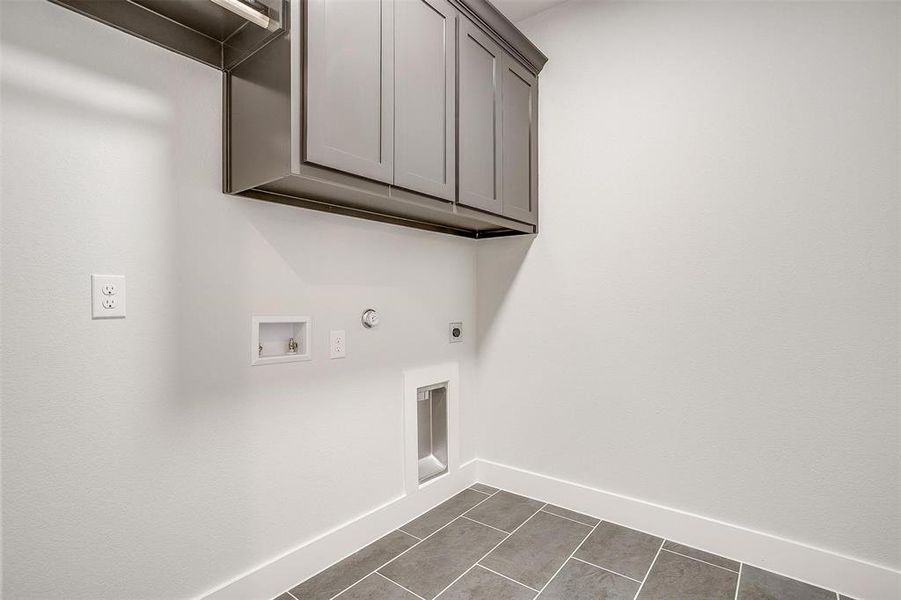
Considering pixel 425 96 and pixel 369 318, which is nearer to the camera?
pixel 425 96

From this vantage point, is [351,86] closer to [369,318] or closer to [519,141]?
[369,318]

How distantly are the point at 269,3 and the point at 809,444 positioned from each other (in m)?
2.58

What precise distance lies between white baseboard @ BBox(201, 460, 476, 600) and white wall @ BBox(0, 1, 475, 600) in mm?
40

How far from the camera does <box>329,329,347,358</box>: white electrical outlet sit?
1857mm

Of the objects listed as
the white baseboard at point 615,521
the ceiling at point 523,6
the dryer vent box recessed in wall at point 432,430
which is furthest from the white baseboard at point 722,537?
the ceiling at point 523,6

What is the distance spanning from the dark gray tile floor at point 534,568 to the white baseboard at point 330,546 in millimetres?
36

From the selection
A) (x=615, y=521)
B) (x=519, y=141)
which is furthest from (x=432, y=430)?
(x=519, y=141)

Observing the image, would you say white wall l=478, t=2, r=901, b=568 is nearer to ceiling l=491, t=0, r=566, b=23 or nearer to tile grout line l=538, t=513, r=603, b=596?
ceiling l=491, t=0, r=566, b=23

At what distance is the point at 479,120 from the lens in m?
2.00

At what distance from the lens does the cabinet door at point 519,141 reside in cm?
220

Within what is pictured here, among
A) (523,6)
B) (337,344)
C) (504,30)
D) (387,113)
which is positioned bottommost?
(337,344)

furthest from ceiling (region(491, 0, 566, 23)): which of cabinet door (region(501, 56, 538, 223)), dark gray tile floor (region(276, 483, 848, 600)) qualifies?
dark gray tile floor (region(276, 483, 848, 600))

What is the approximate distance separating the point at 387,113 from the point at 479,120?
2.00ft

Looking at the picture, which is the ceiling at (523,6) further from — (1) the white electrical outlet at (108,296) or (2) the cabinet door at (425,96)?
(1) the white electrical outlet at (108,296)
